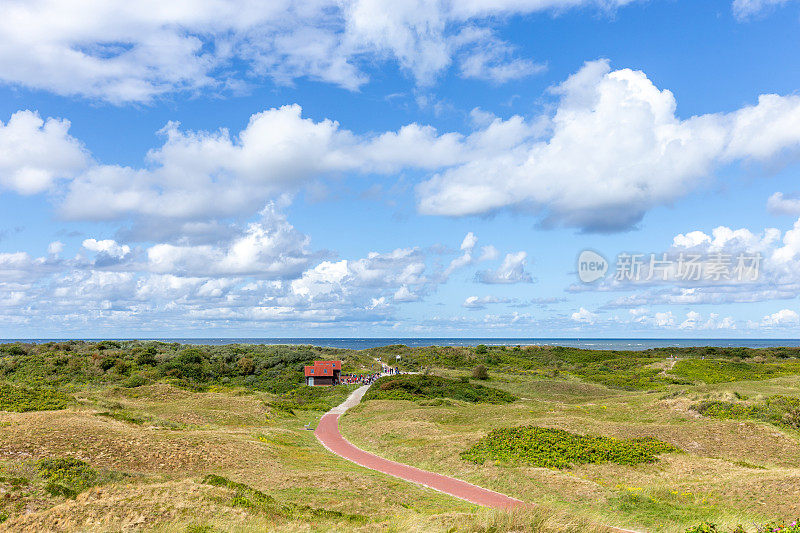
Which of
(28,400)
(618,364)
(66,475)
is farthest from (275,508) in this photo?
(618,364)

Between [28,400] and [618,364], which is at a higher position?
[28,400]

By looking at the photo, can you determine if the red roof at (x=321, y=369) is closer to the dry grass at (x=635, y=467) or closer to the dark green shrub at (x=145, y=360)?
the dark green shrub at (x=145, y=360)

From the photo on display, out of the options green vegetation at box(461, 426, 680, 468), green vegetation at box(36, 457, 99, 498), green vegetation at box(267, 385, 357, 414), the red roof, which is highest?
green vegetation at box(36, 457, 99, 498)

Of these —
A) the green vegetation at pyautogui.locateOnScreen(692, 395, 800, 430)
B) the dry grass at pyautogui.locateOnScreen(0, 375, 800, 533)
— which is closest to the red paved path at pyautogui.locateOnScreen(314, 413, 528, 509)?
the dry grass at pyautogui.locateOnScreen(0, 375, 800, 533)

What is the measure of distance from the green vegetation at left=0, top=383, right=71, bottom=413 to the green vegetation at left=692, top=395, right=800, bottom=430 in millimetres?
47622

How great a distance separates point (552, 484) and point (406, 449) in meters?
10.2

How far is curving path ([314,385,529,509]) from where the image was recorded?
19766 millimetres

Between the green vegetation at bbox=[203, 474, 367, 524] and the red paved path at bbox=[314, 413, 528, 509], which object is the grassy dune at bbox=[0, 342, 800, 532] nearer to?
the green vegetation at bbox=[203, 474, 367, 524]

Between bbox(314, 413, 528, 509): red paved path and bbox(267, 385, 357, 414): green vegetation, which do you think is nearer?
bbox(314, 413, 528, 509): red paved path

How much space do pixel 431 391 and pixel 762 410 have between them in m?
31.2

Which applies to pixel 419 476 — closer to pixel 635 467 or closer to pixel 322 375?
pixel 635 467

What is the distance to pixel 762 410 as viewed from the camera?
3488 cm

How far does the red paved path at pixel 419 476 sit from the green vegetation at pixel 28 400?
19388 mm

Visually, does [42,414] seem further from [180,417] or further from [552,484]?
[552,484]
